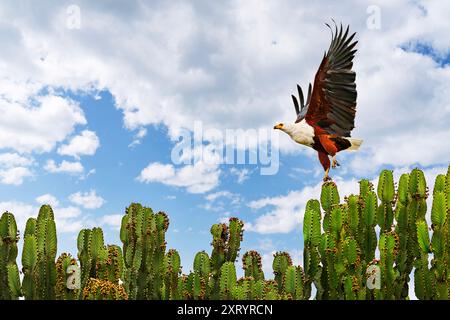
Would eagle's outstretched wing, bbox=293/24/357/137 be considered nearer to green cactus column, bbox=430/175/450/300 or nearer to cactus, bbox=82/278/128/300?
green cactus column, bbox=430/175/450/300

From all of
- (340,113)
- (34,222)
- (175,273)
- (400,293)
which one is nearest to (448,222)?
(400,293)

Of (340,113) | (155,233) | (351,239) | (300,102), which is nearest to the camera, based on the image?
(351,239)

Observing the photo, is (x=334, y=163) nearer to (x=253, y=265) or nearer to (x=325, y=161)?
(x=325, y=161)

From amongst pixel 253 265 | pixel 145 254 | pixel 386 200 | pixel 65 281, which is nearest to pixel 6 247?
pixel 65 281

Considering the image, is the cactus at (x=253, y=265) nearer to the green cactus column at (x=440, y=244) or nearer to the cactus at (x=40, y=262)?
the green cactus column at (x=440, y=244)

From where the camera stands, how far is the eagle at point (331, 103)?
347 inches

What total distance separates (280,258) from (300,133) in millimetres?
1928

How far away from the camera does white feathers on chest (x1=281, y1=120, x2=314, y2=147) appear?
28.8 ft

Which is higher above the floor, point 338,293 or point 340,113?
point 340,113

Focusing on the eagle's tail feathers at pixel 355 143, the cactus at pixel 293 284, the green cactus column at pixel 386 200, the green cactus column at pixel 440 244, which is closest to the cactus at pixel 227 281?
the cactus at pixel 293 284

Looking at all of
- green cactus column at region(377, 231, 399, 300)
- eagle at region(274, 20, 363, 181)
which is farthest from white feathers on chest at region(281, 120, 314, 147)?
green cactus column at region(377, 231, 399, 300)

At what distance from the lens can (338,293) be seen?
764 centimetres

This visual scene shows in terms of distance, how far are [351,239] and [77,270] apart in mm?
3695
